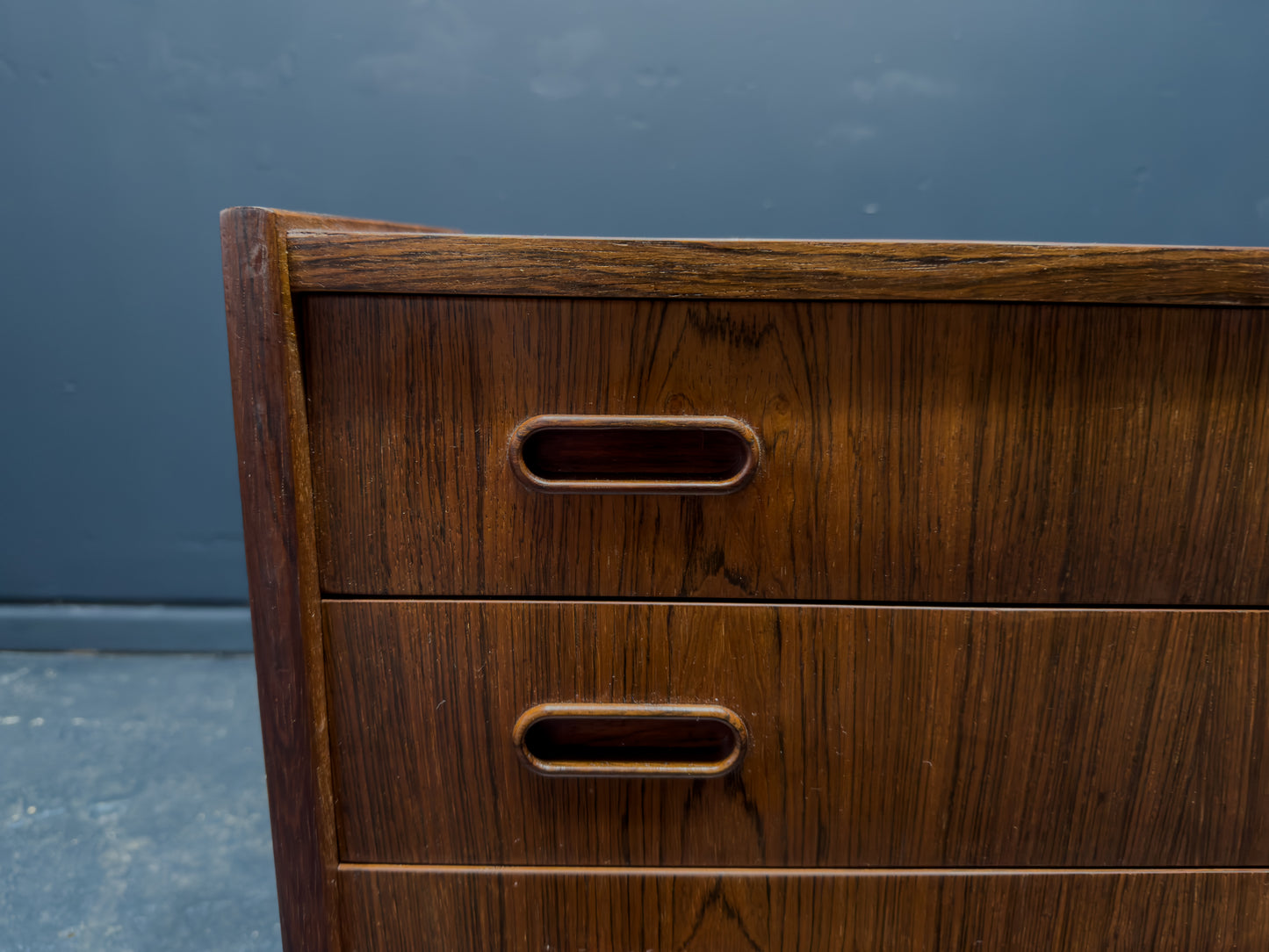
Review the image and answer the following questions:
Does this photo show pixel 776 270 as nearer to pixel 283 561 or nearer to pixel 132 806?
pixel 283 561

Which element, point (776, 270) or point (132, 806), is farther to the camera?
point (132, 806)

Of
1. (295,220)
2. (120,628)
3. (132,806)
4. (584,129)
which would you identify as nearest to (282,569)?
(295,220)

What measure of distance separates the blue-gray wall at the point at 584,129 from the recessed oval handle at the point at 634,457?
55 cm

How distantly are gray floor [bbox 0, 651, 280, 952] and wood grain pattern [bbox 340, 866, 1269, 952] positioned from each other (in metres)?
0.26

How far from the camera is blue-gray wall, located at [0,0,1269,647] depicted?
79 centimetres

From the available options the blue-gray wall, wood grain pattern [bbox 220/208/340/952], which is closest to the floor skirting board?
the blue-gray wall

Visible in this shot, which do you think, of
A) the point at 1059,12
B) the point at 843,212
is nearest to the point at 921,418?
the point at 843,212

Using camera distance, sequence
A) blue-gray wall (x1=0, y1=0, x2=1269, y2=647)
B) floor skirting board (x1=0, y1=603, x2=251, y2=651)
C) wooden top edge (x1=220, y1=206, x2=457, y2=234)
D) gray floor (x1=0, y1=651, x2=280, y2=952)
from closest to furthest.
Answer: wooden top edge (x1=220, y1=206, x2=457, y2=234)
gray floor (x1=0, y1=651, x2=280, y2=952)
blue-gray wall (x1=0, y1=0, x2=1269, y2=647)
floor skirting board (x1=0, y1=603, x2=251, y2=651)

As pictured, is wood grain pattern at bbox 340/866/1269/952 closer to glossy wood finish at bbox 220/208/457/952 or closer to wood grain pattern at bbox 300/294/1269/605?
glossy wood finish at bbox 220/208/457/952

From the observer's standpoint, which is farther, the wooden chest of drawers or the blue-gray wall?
the blue-gray wall

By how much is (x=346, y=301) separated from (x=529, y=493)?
124 millimetres

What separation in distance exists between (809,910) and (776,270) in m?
0.34

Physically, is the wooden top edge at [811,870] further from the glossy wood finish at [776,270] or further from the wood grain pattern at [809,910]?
the glossy wood finish at [776,270]

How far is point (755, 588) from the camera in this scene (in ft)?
1.17
